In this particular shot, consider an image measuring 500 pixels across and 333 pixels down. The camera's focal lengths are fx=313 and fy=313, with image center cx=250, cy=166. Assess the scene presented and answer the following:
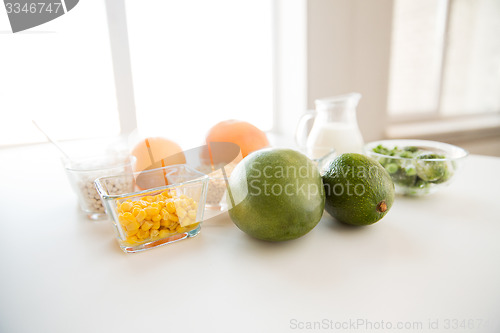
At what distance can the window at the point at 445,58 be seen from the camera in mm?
1884

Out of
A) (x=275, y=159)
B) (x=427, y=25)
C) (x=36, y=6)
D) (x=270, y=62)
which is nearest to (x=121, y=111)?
(x=36, y=6)

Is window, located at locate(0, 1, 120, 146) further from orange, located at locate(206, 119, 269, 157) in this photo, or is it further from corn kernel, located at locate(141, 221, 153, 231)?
corn kernel, located at locate(141, 221, 153, 231)

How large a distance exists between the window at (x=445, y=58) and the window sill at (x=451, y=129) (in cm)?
8

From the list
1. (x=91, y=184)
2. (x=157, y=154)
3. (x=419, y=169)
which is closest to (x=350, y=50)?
(x=419, y=169)

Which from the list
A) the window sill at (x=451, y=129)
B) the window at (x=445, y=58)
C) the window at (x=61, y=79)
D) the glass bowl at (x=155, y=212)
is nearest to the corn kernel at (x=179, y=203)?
the glass bowl at (x=155, y=212)

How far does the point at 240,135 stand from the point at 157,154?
0.49ft

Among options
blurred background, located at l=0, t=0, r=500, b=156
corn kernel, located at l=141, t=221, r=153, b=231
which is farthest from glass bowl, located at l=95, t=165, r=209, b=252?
blurred background, located at l=0, t=0, r=500, b=156

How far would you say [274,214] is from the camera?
371 millimetres

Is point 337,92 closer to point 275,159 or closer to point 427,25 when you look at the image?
point 427,25

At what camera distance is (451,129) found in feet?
6.48

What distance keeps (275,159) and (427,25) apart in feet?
6.66

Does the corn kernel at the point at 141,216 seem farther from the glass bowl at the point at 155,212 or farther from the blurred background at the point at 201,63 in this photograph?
the blurred background at the point at 201,63

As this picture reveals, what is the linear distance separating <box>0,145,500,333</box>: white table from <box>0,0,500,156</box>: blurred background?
0.69 metres

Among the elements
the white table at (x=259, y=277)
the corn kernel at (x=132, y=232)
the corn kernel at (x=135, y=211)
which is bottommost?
the white table at (x=259, y=277)
